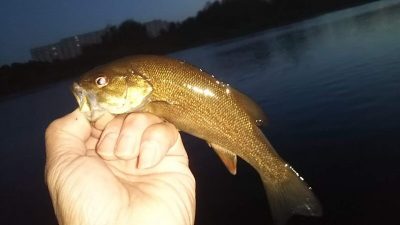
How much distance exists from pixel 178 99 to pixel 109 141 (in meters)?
0.76

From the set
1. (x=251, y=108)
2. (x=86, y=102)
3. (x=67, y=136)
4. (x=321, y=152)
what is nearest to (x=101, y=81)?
(x=86, y=102)

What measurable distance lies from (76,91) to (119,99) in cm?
39

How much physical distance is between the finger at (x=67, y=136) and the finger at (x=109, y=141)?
223 millimetres

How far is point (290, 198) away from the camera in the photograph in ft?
13.3

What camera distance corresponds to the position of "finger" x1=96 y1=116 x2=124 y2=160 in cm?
311

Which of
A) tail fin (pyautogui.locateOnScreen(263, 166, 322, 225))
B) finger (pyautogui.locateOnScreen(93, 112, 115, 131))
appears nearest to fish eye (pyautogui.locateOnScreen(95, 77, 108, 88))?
finger (pyautogui.locateOnScreen(93, 112, 115, 131))

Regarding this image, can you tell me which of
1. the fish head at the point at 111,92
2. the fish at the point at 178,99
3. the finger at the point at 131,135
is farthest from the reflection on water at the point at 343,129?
the finger at the point at 131,135

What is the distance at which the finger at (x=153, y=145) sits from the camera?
9.95ft

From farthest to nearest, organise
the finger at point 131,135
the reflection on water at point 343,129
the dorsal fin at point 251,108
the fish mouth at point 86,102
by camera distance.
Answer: the reflection on water at point 343,129
the dorsal fin at point 251,108
the fish mouth at point 86,102
the finger at point 131,135

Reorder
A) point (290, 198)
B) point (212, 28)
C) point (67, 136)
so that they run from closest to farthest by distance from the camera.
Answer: point (67, 136) → point (290, 198) → point (212, 28)

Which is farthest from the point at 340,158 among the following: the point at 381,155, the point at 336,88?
the point at 336,88

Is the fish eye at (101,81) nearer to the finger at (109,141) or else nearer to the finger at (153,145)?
the finger at (109,141)

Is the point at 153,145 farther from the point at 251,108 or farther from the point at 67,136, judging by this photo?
the point at 251,108

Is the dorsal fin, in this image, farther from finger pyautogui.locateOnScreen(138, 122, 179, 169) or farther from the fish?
finger pyautogui.locateOnScreen(138, 122, 179, 169)
